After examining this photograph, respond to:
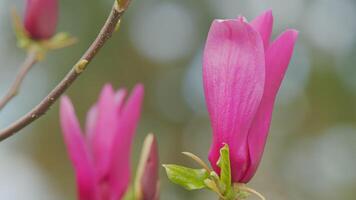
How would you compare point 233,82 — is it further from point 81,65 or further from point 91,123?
point 91,123

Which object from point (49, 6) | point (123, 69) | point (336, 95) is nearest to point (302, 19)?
point (336, 95)

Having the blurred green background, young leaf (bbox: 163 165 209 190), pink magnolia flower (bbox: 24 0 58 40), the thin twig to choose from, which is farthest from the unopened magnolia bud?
the blurred green background

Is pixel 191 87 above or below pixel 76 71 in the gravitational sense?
below

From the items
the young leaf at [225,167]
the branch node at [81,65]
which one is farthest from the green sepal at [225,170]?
the branch node at [81,65]

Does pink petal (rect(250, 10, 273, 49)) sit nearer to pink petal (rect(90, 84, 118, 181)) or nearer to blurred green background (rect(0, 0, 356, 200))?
pink petal (rect(90, 84, 118, 181))

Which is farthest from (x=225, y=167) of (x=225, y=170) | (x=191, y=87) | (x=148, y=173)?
(x=191, y=87)

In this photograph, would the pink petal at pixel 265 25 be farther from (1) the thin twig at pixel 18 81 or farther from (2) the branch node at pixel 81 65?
(1) the thin twig at pixel 18 81

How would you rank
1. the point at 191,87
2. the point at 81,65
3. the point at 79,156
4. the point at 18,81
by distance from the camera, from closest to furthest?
the point at 81,65 → the point at 79,156 → the point at 18,81 → the point at 191,87
